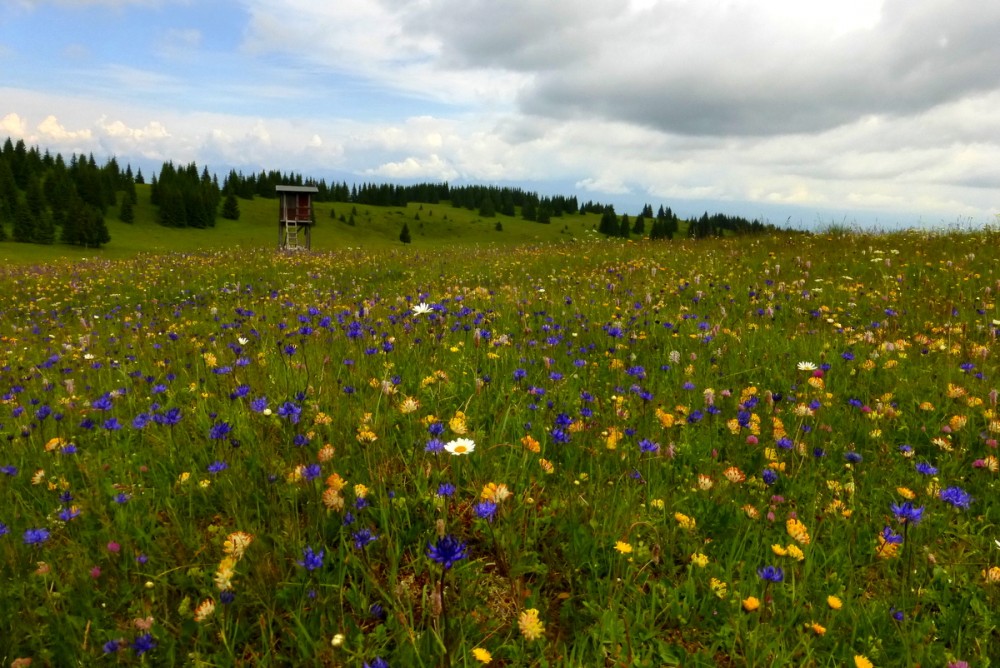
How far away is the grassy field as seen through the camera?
7905 centimetres

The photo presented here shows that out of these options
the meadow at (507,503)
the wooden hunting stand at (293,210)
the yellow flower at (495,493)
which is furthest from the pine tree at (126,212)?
the yellow flower at (495,493)

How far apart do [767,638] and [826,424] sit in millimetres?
2256

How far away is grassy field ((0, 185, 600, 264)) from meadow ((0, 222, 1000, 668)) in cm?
6172

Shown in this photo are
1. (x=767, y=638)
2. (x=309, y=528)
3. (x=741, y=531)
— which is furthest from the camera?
(x=741, y=531)

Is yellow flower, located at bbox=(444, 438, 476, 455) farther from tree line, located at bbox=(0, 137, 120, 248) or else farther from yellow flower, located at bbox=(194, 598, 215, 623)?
tree line, located at bbox=(0, 137, 120, 248)

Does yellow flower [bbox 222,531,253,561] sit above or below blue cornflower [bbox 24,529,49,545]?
above

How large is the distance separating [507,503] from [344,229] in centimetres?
12386

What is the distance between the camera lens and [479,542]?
254cm

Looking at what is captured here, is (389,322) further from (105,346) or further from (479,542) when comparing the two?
(479,542)

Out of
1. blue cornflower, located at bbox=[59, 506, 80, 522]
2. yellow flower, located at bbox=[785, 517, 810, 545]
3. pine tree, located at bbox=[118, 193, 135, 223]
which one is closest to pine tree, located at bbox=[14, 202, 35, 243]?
pine tree, located at bbox=[118, 193, 135, 223]

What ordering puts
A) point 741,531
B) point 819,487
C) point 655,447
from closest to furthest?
1. point 741,531
2. point 655,447
3. point 819,487

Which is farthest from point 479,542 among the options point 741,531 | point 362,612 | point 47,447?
point 47,447

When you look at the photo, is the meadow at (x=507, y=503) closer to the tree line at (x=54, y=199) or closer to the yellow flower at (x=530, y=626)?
the yellow flower at (x=530, y=626)

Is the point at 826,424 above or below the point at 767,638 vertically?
above
